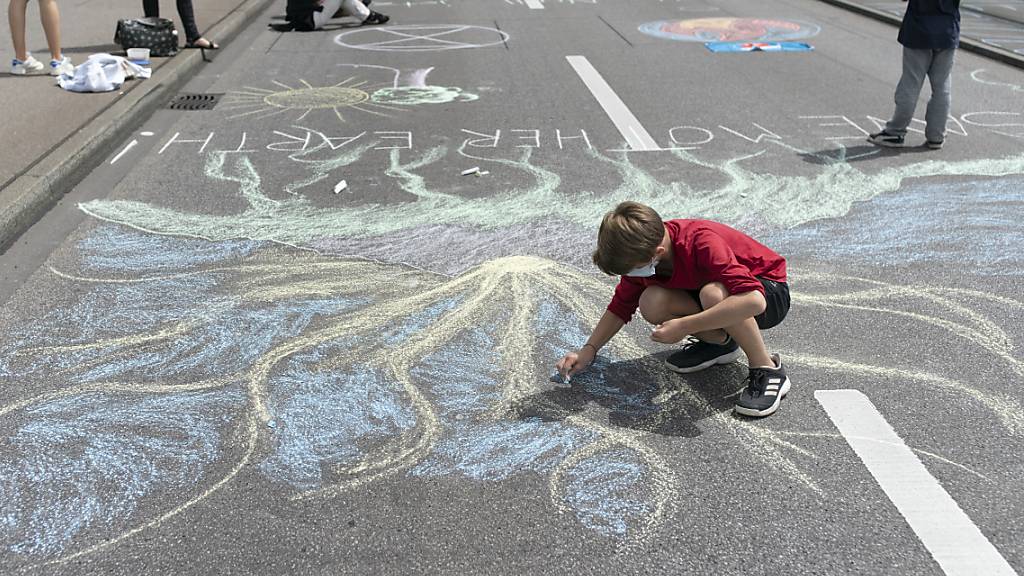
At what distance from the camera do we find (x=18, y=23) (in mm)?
7402

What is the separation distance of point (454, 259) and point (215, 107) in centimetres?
404

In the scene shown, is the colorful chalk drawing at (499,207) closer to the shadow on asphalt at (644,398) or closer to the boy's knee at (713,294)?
the shadow on asphalt at (644,398)

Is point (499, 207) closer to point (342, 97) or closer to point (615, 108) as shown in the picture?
point (615, 108)

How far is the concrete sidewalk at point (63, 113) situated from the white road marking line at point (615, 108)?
3.77 metres

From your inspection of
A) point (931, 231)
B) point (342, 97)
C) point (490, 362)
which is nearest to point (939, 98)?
point (931, 231)

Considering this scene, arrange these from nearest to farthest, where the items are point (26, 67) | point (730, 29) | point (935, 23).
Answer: point (935, 23)
point (26, 67)
point (730, 29)

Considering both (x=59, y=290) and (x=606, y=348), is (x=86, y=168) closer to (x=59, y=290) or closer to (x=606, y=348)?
(x=59, y=290)

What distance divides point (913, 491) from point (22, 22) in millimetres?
7885

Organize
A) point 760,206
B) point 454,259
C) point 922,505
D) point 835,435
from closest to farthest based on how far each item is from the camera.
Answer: point 922,505 → point 835,435 → point 454,259 → point 760,206

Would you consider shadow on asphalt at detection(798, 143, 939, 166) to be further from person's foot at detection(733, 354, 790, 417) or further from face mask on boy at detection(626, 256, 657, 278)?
face mask on boy at detection(626, 256, 657, 278)

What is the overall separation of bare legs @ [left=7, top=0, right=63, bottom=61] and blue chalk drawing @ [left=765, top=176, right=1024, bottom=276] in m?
6.33

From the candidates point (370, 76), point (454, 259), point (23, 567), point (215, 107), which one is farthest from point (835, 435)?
point (370, 76)

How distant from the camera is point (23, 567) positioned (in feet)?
7.63

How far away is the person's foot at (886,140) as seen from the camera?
6020mm
